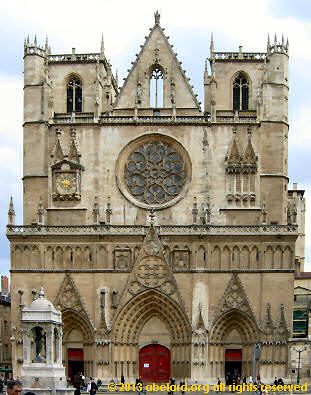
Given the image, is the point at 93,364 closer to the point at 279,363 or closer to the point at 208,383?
the point at 208,383

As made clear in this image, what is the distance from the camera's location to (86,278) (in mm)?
48531

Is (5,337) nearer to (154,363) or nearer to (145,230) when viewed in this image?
(154,363)

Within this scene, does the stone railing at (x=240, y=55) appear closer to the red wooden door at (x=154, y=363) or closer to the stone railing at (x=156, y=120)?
the stone railing at (x=156, y=120)

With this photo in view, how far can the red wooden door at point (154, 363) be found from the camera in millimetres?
Answer: 48969

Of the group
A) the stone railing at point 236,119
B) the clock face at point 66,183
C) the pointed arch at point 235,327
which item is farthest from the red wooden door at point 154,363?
the stone railing at point 236,119

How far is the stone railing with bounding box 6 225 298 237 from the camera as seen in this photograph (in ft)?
159

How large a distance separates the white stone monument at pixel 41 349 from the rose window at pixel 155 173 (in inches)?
604

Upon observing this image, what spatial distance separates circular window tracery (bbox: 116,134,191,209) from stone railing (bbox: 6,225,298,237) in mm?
2002

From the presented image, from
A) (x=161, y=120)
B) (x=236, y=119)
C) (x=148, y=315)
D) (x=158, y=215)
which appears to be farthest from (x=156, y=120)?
(x=148, y=315)

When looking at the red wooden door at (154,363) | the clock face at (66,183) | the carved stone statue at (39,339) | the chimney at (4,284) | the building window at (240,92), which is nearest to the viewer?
the carved stone statue at (39,339)

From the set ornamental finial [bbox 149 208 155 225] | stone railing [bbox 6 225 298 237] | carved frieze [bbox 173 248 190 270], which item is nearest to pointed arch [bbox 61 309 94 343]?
stone railing [bbox 6 225 298 237]

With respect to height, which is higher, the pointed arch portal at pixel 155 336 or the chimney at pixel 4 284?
the chimney at pixel 4 284

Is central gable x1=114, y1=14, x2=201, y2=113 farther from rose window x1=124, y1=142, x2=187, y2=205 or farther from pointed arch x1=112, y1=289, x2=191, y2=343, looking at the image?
pointed arch x1=112, y1=289, x2=191, y2=343

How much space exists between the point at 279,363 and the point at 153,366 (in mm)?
7169
